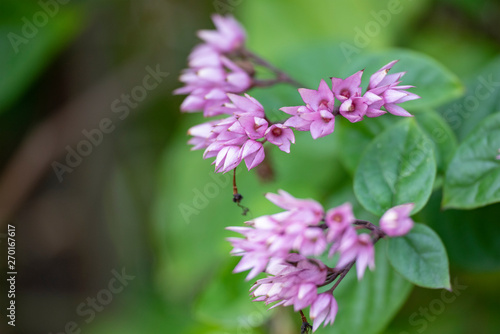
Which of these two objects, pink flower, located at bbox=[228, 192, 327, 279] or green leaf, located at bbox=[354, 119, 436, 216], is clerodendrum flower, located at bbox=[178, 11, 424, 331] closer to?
pink flower, located at bbox=[228, 192, 327, 279]

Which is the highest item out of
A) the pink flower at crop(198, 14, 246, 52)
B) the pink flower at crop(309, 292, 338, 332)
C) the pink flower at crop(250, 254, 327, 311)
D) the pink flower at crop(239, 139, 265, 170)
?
the pink flower at crop(198, 14, 246, 52)

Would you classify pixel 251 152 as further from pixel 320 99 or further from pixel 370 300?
pixel 370 300

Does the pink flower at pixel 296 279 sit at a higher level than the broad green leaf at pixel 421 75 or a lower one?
lower

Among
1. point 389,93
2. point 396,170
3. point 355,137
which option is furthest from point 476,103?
point 389,93

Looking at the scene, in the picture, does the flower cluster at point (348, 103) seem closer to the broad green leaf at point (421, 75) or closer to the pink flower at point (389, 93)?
the pink flower at point (389, 93)

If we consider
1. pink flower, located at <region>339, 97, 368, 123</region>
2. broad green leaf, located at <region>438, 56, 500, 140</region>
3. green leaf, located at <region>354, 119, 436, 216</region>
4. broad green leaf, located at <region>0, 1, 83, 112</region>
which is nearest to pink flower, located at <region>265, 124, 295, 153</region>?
pink flower, located at <region>339, 97, 368, 123</region>

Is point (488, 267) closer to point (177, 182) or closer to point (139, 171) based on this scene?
point (177, 182)

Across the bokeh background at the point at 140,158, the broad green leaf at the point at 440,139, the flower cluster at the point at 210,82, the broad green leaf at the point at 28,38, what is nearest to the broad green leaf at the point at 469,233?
the broad green leaf at the point at 440,139
